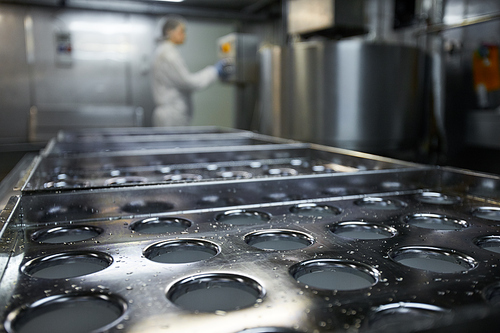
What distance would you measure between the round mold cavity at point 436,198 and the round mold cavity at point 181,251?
1.81 feet

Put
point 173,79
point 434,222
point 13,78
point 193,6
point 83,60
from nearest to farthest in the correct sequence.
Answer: point 434,222
point 173,79
point 13,78
point 83,60
point 193,6

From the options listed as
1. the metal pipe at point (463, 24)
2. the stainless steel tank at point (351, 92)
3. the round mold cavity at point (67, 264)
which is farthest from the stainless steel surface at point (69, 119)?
the round mold cavity at point (67, 264)

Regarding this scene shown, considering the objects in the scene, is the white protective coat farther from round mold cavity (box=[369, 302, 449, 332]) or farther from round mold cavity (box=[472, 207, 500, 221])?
round mold cavity (box=[369, 302, 449, 332])

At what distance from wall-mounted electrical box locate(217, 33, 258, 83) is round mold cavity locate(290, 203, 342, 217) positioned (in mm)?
3704

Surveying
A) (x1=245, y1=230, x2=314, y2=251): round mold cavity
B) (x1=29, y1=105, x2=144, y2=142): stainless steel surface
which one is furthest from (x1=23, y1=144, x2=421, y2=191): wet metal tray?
(x1=29, y1=105, x2=144, y2=142): stainless steel surface

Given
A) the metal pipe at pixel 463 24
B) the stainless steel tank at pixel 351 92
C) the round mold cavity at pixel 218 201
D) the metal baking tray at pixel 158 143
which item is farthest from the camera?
the stainless steel tank at pixel 351 92

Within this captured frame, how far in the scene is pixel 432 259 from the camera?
0.65 meters

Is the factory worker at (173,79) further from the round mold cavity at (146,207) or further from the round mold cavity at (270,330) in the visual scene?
the round mold cavity at (270,330)

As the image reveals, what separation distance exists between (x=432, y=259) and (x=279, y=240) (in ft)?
0.80

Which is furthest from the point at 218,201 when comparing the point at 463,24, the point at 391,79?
the point at 463,24

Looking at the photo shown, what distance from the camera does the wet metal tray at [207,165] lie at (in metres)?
1.29

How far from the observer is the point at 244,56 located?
4.59 meters

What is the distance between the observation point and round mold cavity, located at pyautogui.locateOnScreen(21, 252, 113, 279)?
60cm

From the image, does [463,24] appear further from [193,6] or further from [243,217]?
[193,6]
